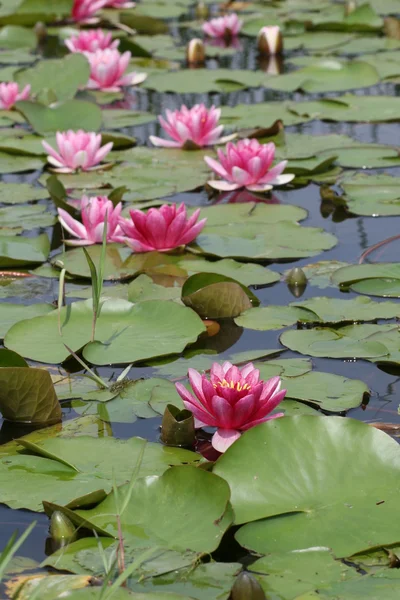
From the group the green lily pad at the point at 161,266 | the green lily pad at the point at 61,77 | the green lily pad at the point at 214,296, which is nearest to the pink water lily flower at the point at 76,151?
the green lily pad at the point at 161,266

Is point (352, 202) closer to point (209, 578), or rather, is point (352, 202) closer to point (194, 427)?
point (194, 427)

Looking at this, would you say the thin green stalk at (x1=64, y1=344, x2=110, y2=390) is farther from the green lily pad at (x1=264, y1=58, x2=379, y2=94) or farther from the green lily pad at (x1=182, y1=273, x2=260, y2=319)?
the green lily pad at (x1=264, y1=58, x2=379, y2=94)

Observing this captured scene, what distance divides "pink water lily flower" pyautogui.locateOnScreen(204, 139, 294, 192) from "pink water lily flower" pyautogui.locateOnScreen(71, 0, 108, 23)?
14.4 ft

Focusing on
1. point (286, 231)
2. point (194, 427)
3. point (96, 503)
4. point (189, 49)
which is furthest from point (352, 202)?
point (189, 49)

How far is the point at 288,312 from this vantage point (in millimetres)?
2861

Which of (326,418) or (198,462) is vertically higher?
(326,418)

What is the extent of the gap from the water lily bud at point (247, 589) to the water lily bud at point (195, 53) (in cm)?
558

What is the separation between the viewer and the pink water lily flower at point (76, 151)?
4.25m

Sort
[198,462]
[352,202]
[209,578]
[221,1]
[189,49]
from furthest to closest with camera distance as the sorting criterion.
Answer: [221,1] < [189,49] < [352,202] < [198,462] < [209,578]

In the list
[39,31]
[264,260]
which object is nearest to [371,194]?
[264,260]

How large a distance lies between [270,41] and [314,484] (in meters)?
5.52

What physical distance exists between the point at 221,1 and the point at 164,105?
4.21 m

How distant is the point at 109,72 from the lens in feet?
19.3

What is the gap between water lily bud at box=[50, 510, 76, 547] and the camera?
181 cm
